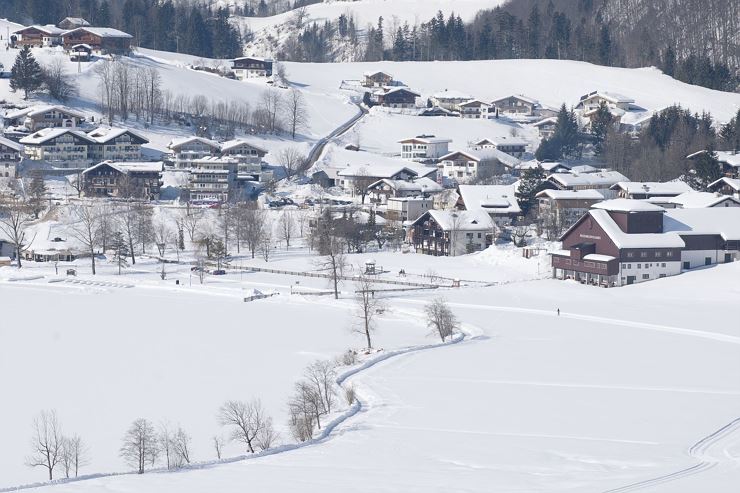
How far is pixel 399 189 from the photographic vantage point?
44.2 meters

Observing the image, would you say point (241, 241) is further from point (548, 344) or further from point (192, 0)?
point (192, 0)

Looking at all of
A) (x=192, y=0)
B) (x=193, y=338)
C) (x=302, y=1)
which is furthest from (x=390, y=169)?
(x=192, y=0)

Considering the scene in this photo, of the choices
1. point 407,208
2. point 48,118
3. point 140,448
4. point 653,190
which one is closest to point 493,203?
point 407,208

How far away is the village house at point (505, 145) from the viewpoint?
178 feet

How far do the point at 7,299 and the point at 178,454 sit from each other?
15784 mm

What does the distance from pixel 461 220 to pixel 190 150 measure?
14931 millimetres

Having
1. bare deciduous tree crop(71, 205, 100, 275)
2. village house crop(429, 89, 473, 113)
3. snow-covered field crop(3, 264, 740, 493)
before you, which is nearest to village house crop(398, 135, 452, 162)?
village house crop(429, 89, 473, 113)

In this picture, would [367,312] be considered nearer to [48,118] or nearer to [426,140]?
[48,118]

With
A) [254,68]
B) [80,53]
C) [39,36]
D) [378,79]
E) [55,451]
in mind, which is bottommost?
[55,451]

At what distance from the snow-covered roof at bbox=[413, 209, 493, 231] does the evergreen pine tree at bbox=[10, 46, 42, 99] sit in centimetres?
2256

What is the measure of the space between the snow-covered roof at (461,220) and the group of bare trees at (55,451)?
20739 mm

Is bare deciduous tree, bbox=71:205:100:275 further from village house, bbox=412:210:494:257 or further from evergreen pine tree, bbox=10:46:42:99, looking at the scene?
evergreen pine tree, bbox=10:46:42:99

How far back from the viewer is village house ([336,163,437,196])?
4647cm

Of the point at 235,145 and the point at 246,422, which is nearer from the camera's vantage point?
the point at 246,422
